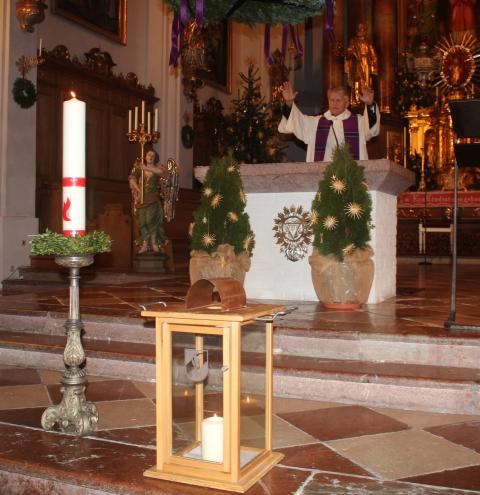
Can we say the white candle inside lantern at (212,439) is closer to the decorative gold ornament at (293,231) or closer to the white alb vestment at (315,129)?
the decorative gold ornament at (293,231)

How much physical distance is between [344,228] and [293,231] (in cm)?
79

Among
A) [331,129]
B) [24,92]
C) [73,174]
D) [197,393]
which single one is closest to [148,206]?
[24,92]

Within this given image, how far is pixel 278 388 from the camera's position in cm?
369

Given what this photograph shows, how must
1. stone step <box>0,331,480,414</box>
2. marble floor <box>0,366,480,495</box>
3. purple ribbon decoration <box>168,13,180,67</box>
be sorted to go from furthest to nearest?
purple ribbon decoration <box>168,13,180,67</box> → stone step <box>0,331,480,414</box> → marble floor <box>0,366,480,495</box>

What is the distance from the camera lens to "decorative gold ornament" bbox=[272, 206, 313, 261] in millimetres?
5637

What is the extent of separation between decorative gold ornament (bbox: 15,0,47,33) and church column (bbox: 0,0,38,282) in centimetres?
12

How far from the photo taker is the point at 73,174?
2777mm

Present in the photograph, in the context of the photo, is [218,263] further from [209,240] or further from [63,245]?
[63,245]

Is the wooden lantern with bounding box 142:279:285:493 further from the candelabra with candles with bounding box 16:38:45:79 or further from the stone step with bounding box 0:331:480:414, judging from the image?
the candelabra with candles with bounding box 16:38:45:79

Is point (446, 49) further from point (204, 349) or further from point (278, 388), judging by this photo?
point (204, 349)

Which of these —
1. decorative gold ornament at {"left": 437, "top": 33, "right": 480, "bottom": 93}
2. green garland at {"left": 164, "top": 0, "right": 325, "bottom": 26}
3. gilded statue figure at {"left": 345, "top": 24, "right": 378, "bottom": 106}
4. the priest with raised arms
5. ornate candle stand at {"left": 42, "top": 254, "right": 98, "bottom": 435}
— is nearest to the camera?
ornate candle stand at {"left": 42, "top": 254, "right": 98, "bottom": 435}

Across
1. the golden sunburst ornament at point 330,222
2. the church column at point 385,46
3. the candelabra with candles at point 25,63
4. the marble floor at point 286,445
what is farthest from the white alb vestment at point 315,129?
the church column at point 385,46

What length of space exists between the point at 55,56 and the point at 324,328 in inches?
341

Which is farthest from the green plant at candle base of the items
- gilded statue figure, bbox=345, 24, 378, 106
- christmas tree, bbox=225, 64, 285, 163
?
gilded statue figure, bbox=345, 24, 378, 106
